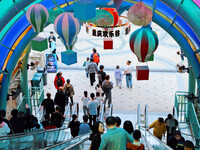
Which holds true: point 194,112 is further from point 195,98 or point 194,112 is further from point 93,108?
point 93,108

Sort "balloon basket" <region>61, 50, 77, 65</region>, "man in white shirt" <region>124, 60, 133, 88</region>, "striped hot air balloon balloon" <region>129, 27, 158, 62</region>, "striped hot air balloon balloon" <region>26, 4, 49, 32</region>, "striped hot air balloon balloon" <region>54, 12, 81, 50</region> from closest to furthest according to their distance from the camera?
"striped hot air balloon balloon" <region>129, 27, 158, 62</region>
"striped hot air balloon balloon" <region>54, 12, 81, 50</region>
"balloon basket" <region>61, 50, 77, 65</region>
"striped hot air balloon balloon" <region>26, 4, 49, 32</region>
"man in white shirt" <region>124, 60, 133, 88</region>

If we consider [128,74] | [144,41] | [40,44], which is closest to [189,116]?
[128,74]

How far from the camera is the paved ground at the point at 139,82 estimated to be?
15.0 metres

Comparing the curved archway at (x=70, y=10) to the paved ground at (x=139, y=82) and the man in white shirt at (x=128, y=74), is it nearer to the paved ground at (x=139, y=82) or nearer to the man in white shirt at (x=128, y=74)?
the paved ground at (x=139, y=82)

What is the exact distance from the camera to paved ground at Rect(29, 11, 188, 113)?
49.3ft

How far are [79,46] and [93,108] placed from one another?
11.4m

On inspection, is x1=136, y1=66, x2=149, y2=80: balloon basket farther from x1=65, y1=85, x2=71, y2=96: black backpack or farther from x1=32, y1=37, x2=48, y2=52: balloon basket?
x1=65, y1=85, x2=71, y2=96: black backpack

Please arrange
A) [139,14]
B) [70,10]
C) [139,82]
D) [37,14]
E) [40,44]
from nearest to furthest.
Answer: [139,14]
[37,14]
[40,44]
[70,10]
[139,82]

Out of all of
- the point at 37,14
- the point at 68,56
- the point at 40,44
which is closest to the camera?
the point at 68,56

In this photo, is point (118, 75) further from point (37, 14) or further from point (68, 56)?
point (68, 56)

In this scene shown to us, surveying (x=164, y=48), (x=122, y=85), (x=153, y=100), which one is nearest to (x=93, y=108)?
(x=153, y=100)

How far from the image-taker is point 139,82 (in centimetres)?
1712

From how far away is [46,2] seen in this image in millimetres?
11789

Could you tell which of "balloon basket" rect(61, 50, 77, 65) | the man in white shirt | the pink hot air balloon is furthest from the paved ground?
the pink hot air balloon
